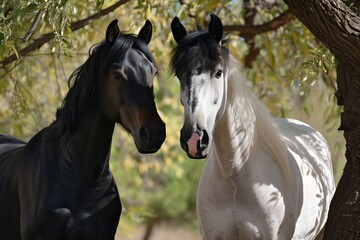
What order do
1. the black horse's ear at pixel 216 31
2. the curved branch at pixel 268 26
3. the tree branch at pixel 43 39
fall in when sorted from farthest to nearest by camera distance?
1. the curved branch at pixel 268 26
2. the tree branch at pixel 43 39
3. the black horse's ear at pixel 216 31

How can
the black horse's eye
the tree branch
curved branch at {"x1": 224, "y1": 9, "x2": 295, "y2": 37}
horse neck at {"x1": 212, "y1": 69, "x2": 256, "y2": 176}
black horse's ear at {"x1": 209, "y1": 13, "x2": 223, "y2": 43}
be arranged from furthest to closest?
curved branch at {"x1": 224, "y1": 9, "x2": 295, "y2": 37} < the tree branch < horse neck at {"x1": 212, "y1": 69, "x2": 256, "y2": 176} < black horse's ear at {"x1": 209, "y1": 13, "x2": 223, "y2": 43} < the black horse's eye

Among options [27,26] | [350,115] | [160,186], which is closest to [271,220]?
[350,115]

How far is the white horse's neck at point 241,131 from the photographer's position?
4.37m

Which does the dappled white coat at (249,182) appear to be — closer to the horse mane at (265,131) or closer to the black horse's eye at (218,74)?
the horse mane at (265,131)

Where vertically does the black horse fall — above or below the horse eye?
below

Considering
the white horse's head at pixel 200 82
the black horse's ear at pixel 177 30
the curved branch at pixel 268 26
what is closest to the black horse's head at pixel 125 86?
the white horse's head at pixel 200 82

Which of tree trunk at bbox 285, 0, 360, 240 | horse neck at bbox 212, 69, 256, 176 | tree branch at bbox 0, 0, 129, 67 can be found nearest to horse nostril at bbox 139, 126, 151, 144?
horse neck at bbox 212, 69, 256, 176

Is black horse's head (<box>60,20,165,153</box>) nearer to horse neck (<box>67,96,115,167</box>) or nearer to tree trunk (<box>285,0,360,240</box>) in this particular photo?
horse neck (<box>67,96,115,167</box>)

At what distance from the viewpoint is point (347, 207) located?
4.34m

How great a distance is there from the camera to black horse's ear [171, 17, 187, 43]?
435 cm

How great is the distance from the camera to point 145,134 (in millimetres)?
3865

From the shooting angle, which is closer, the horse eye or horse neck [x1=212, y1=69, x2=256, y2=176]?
the horse eye

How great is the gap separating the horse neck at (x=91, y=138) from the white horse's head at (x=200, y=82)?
0.39 m

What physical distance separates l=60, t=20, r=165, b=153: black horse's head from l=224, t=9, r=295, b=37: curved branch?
2515mm
